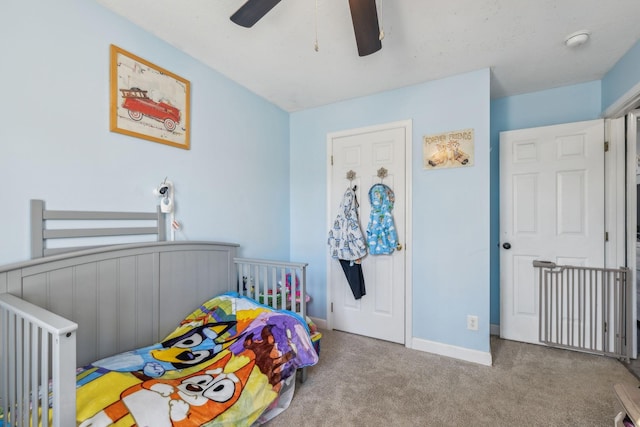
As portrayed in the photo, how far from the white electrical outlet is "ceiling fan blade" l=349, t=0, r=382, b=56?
2.05 metres

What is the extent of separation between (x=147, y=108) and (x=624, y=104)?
3.27 metres

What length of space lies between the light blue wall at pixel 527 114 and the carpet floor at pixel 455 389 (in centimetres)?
72

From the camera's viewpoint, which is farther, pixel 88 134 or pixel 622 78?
pixel 622 78

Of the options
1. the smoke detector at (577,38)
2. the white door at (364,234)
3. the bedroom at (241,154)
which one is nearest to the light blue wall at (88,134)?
the bedroom at (241,154)

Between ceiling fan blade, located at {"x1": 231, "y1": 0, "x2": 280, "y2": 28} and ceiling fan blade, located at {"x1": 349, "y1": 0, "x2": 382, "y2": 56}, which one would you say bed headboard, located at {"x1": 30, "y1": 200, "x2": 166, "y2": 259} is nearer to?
ceiling fan blade, located at {"x1": 231, "y1": 0, "x2": 280, "y2": 28}

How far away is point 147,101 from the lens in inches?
67.3

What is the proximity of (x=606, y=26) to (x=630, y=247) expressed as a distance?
161 centimetres

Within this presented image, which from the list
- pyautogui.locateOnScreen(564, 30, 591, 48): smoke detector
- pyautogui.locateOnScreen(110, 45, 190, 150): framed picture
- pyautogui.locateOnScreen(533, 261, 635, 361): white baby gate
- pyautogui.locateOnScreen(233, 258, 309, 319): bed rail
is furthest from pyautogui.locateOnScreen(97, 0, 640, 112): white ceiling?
pyautogui.locateOnScreen(533, 261, 635, 361): white baby gate

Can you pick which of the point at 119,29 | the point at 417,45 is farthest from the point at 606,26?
the point at 119,29

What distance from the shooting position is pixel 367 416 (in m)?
1.52

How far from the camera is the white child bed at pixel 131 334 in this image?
3.00ft

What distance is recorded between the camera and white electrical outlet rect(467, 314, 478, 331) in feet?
7.02

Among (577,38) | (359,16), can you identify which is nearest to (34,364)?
(359,16)

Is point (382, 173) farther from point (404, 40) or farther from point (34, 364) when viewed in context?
point (34, 364)
